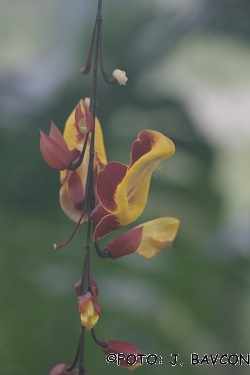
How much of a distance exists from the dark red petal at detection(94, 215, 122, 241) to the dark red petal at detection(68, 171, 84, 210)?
0.17 ft

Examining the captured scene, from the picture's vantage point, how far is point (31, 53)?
1110 mm

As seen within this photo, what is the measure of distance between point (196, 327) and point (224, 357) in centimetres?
8

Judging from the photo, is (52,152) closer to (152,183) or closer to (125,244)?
(125,244)

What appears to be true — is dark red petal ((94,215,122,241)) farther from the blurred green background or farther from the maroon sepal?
the blurred green background

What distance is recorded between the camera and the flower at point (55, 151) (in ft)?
1.39

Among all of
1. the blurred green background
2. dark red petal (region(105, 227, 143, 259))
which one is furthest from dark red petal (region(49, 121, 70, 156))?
the blurred green background

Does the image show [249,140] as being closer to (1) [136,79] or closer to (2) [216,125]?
(2) [216,125]

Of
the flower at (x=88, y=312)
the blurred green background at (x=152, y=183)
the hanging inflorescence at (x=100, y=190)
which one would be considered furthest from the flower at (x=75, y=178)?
the blurred green background at (x=152, y=183)

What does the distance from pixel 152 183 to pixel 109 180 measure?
26.1 inches

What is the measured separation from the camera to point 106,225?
414mm

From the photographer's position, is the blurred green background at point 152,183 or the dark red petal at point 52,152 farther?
the blurred green background at point 152,183

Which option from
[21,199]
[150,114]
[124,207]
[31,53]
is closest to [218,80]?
[150,114]

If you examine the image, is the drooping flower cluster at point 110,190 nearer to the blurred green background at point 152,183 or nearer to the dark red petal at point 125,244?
the dark red petal at point 125,244

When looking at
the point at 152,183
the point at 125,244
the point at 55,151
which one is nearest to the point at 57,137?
the point at 55,151
